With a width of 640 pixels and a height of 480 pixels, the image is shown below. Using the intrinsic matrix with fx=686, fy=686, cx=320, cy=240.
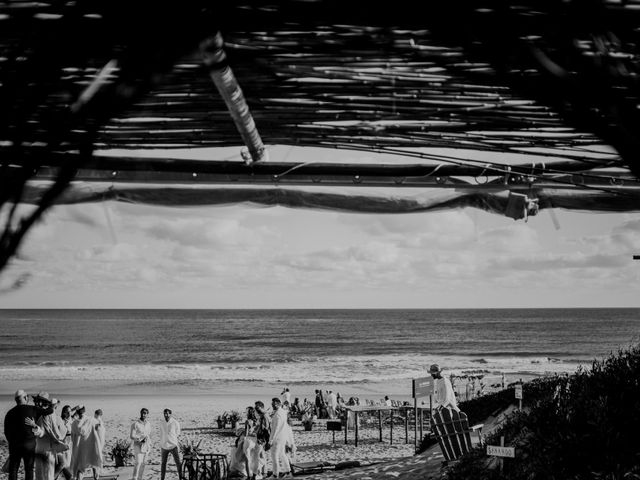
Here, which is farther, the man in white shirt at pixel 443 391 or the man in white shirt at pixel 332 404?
the man in white shirt at pixel 332 404

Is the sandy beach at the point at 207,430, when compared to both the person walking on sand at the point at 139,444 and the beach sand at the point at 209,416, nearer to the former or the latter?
the beach sand at the point at 209,416

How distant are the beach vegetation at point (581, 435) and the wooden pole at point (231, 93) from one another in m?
3.69

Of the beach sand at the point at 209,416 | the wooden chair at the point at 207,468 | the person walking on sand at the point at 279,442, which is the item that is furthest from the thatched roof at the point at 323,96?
the person walking on sand at the point at 279,442

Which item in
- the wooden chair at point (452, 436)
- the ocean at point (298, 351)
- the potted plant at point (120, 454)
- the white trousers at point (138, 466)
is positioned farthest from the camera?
the ocean at point (298, 351)

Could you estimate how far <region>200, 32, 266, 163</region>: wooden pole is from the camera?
4.59 feet

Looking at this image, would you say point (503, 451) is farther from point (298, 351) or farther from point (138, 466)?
point (298, 351)

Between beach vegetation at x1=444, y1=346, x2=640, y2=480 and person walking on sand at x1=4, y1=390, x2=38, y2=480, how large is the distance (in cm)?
537

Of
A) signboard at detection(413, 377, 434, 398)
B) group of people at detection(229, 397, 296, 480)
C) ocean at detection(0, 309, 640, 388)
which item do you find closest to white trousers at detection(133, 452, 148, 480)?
group of people at detection(229, 397, 296, 480)

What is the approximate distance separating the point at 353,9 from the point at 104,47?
43cm

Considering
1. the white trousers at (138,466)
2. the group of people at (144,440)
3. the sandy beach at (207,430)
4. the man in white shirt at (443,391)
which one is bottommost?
the sandy beach at (207,430)

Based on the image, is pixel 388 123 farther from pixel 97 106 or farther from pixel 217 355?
pixel 217 355

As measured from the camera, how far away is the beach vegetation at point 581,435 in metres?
5.06

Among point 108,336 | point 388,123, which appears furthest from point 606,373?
point 108,336

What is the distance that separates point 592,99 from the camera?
81 cm
